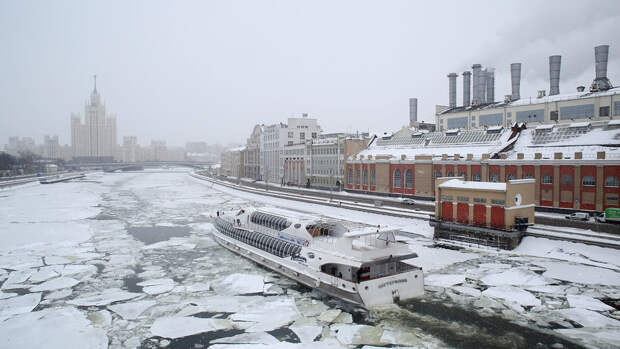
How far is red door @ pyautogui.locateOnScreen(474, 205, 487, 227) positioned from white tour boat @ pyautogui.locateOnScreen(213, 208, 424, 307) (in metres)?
13.2

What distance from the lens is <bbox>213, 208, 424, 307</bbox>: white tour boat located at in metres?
19.5

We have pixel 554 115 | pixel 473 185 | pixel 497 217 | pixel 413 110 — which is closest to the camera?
pixel 497 217

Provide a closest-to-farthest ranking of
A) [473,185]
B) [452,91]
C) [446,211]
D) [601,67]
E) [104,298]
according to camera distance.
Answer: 1. [104,298]
2. [473,185]
3. [446,211]
4. [601,67]
5. [452,91]

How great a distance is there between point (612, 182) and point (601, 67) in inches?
1161

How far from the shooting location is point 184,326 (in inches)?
685

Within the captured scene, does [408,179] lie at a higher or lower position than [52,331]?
higher

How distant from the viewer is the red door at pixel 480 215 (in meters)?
31.9

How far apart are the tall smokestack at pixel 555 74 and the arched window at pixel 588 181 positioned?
3376 cm

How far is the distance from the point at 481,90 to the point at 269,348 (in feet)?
230

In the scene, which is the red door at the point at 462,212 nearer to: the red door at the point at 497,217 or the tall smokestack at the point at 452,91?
the red door at the point at 497,217

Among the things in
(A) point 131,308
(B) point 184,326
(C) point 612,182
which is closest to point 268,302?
(B) point 184,326

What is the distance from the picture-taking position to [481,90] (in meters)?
73.1

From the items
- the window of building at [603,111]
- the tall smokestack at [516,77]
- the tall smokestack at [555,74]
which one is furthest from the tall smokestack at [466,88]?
the window of building at [603,111]

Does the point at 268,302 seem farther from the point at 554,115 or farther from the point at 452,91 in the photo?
the point at 452,91
